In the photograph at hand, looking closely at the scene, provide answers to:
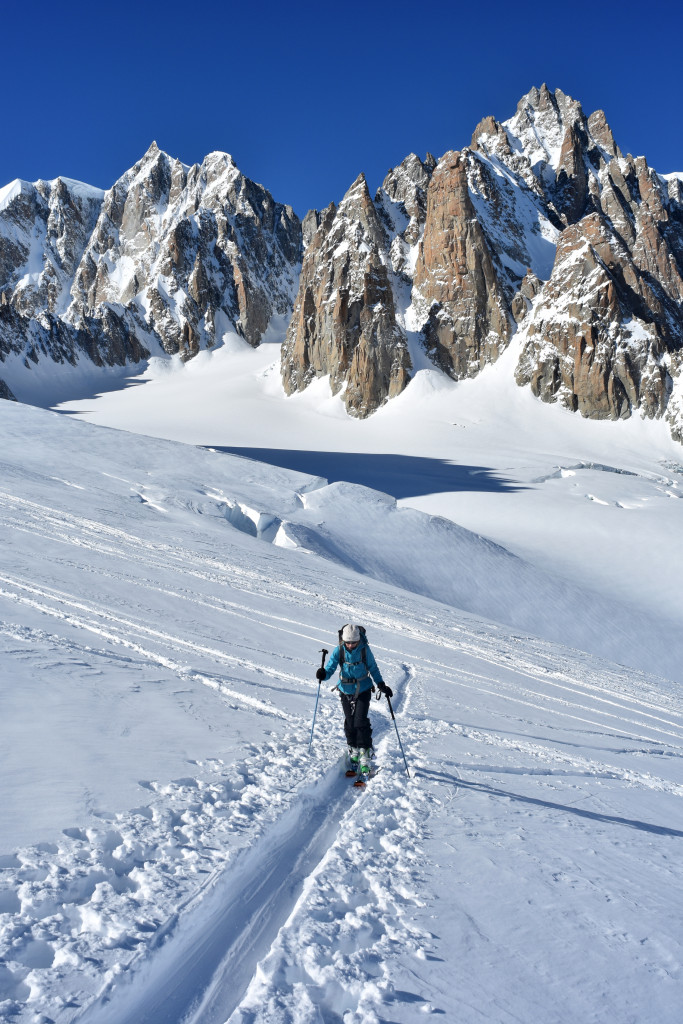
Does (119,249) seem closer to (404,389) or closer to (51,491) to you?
(404,389)

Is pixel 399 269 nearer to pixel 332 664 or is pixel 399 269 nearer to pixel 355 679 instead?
pixel 332 664

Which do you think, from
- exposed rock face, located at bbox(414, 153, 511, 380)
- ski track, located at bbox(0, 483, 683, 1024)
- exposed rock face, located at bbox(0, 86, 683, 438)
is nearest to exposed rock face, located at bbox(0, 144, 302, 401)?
exposed rock face, located at bbox(0, 86, 683, 438)

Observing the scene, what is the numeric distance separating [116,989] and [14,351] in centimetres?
12486

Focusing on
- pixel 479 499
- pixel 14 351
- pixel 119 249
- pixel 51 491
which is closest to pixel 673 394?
pixel 479 499

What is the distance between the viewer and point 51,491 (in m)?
18.4

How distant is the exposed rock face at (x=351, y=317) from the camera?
8819 cm

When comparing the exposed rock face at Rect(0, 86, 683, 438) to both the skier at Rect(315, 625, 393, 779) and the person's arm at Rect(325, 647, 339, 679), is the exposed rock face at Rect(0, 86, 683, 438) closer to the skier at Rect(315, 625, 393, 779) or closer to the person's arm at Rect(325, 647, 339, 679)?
the skier at Rect(315, 625, 393, 779)

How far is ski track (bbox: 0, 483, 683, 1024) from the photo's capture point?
2922 mm

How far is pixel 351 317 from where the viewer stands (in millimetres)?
92000

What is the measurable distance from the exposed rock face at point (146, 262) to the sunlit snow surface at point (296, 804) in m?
116

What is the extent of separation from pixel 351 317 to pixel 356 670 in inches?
3583

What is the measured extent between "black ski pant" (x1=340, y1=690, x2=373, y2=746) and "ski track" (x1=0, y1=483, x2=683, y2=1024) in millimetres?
260

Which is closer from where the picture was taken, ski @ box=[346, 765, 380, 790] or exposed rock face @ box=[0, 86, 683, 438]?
ski @ box=[346, 765, 380, 790]

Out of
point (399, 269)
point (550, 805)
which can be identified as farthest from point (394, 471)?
point (399, 269)
